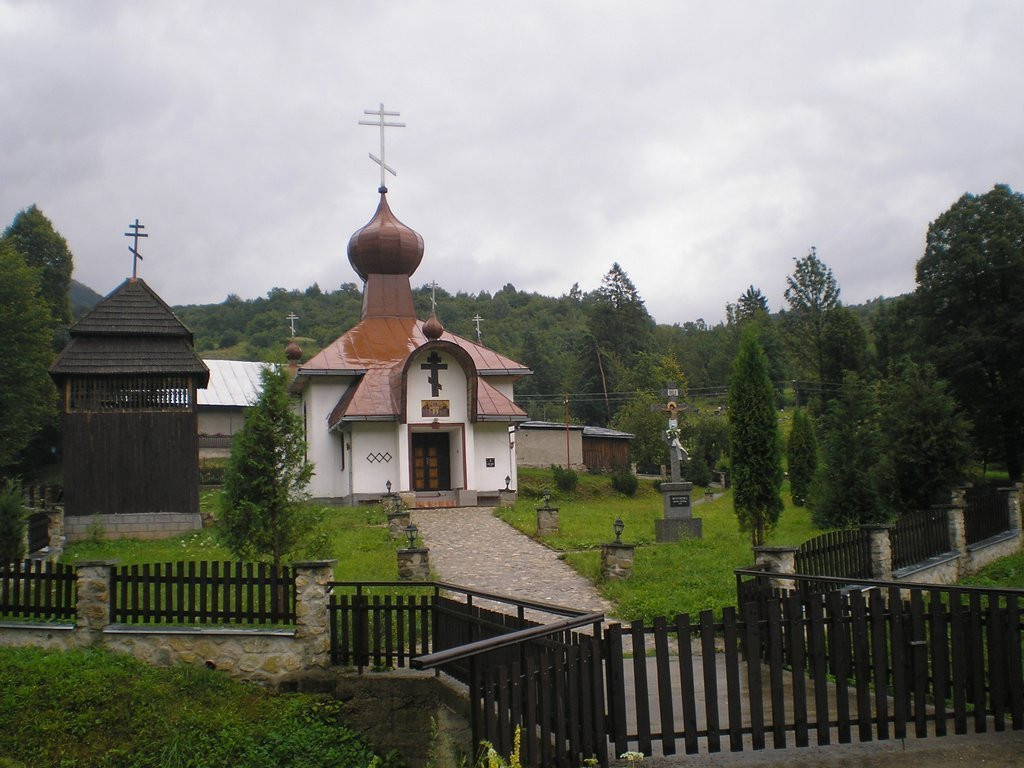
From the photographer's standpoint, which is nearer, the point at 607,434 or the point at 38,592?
the point at 38,592

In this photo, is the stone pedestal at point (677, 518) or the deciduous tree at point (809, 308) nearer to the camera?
the stone pedestal at point (677, 518)

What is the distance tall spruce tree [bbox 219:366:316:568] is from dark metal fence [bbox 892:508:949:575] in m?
8.28

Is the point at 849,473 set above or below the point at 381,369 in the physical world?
below

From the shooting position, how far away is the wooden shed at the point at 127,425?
20281 millimetres

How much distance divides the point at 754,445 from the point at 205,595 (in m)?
Answer: 10.00

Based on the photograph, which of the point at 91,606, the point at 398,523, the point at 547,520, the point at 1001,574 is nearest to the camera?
the point at 91,606

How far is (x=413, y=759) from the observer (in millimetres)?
8852

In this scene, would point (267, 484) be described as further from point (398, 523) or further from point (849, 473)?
point (849, 473)

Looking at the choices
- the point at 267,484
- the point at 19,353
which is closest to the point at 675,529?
the point at 267,484

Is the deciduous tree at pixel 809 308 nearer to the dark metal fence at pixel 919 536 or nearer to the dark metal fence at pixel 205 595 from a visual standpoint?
the dark metal fence at pixel 919 536

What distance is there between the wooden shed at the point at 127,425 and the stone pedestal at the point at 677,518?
10.6 m

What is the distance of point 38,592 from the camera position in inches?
403

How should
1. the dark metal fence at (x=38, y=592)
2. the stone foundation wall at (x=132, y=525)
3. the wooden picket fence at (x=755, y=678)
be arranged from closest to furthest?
the wooden picket fence at (x=755, y=678), the dark metal fence at (x=38, y=592), the stone foundation wall at (x=132, y=525)

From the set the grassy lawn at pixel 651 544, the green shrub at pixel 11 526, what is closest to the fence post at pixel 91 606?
the green shrub at pixel 11 526
